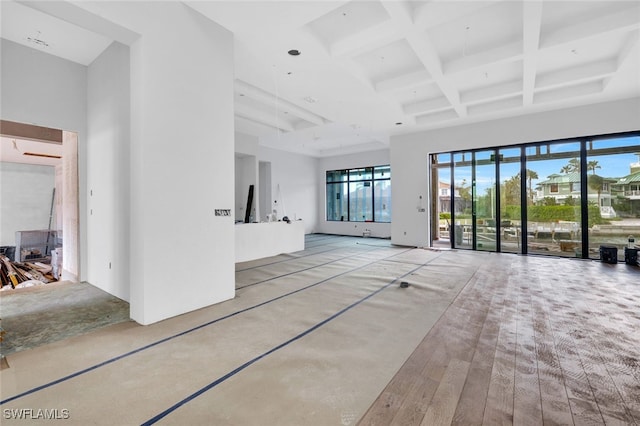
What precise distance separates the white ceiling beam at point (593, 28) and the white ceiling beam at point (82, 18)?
18.6 ft

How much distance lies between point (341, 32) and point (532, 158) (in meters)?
→ 6.26

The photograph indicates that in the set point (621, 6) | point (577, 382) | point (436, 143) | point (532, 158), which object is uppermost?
point (621, 6)

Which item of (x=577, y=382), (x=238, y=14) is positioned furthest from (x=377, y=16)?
(x=577, y=382)

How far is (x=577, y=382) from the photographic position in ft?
6.88

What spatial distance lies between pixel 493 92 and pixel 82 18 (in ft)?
23.4

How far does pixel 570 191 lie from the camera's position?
23.2ft

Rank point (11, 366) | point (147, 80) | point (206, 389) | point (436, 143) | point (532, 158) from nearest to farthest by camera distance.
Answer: point (206, 389) < point (11, 366) < point (147, 80) < point (532, 158) < point (436, 143)

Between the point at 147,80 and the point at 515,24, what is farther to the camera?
the point at 515,24

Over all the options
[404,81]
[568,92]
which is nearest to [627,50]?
[568,92]

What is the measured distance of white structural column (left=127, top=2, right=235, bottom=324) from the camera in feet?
10.3

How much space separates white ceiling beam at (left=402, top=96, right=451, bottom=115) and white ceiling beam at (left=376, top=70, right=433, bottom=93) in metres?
1.70

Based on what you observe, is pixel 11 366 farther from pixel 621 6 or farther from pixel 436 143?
pixel 436 143

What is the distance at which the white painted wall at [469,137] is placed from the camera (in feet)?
21.3

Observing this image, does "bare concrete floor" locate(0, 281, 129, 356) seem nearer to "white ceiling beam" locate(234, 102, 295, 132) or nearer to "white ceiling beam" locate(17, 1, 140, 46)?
"white ceiling beam" locate(17, 1, 140, 46)
